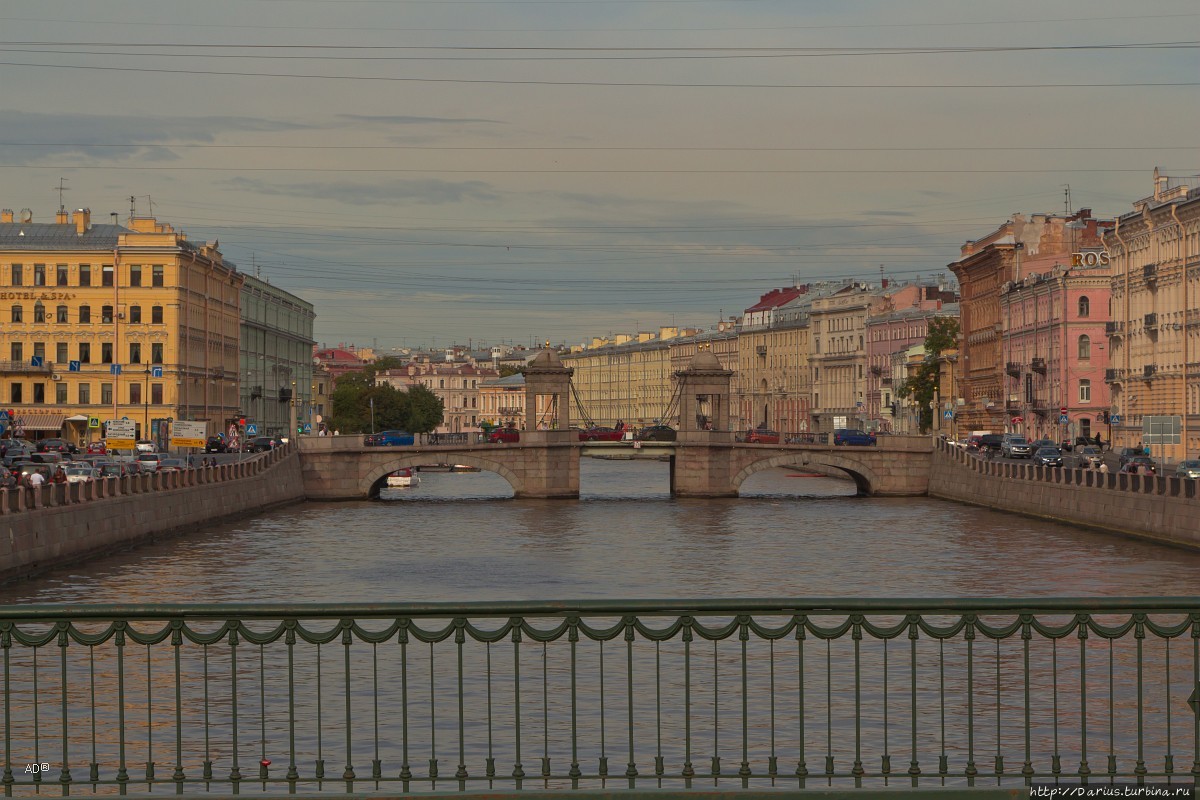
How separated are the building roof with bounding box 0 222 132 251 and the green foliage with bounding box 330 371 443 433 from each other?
52.7 m

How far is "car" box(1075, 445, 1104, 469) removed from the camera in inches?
2622

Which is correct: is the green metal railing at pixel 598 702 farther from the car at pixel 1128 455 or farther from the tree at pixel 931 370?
the tree at pixel 931 370

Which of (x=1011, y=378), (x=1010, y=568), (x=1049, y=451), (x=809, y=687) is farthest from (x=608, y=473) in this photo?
(x=809, y=687)

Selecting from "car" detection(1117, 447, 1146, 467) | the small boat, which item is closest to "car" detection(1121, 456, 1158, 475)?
"car" detection(1117, 447, 1146, 467)

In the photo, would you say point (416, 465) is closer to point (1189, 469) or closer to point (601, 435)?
point (601, 435)

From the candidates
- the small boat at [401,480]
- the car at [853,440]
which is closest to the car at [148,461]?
the small boat at [401,480]

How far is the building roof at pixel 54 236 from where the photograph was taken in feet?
312

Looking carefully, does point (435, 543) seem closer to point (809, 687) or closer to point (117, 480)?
point (117, 480)

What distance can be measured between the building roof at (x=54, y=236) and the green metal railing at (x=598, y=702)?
7132 centimetres

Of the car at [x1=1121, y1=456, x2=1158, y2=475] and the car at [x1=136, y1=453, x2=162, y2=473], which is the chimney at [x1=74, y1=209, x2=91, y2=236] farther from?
the car at [x1=1121, y1=456, x2=1158, y2=475]

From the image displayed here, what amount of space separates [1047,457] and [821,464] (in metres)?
10.1

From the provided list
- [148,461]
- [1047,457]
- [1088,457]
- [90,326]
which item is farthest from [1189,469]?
[90,326]

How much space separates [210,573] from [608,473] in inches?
3493

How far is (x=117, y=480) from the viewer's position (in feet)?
159
